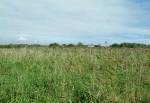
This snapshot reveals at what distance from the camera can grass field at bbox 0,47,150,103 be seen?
21.1ft

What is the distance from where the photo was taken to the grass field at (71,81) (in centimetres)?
643

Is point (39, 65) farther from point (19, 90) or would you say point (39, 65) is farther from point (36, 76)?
point (19, 90)

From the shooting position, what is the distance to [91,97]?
21.0ft

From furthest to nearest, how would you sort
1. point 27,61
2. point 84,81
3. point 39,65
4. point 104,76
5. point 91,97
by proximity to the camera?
1. point 27,61
2. point 39,65
3. point 104,76
4. point 84,81
5. point 91,97

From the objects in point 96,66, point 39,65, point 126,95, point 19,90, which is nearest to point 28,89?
point 19,90

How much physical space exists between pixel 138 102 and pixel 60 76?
82.0 inches

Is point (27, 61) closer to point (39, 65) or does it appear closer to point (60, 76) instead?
point (39, 65)

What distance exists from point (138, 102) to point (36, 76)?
2.65 metres

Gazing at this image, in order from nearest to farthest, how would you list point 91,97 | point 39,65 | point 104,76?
point 91,97
point 104,76
point 39,65

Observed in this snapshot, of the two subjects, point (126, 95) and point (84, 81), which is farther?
point (84, 81)

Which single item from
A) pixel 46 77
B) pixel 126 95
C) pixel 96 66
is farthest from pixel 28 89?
pixel 96 66

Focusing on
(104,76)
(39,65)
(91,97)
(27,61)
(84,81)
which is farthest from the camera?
(27,61)

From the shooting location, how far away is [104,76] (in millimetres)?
8266

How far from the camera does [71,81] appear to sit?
7375 mm
